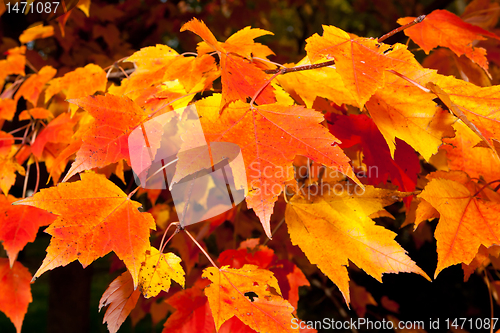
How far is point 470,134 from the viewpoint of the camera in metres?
0.71

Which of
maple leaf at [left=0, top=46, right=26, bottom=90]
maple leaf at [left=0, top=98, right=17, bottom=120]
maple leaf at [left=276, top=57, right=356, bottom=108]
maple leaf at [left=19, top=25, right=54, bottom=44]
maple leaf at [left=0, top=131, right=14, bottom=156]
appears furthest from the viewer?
maple leaf at [left=19, top=25, right=54, bottom=44]

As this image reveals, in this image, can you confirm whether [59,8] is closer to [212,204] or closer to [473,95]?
[212,204]

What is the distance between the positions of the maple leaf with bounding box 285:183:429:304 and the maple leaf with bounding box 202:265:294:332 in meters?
0.10

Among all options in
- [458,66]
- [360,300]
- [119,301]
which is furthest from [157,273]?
[360,300]

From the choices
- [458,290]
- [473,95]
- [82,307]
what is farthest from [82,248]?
[458,290]

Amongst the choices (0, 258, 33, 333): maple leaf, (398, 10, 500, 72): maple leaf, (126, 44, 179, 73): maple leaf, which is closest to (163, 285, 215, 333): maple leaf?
(0, 258, 33, 333): maple leaf

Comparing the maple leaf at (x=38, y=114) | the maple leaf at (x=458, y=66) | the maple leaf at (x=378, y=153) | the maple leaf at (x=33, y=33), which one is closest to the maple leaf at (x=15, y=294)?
the maple leaf at (x=38, y=114)

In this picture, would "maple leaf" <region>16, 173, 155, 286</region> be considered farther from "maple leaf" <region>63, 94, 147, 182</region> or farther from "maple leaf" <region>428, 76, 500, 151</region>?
"maple leaf" <region>428, 76, 500, 151</region>

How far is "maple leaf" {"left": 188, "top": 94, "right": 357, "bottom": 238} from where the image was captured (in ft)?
1.65

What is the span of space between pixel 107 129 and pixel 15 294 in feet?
1.92

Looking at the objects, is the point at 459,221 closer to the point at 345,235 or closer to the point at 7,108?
the point at 345,235

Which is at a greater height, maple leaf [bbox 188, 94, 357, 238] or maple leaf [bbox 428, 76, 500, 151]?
maple leaf [bbox 428, 76, 500, 151]

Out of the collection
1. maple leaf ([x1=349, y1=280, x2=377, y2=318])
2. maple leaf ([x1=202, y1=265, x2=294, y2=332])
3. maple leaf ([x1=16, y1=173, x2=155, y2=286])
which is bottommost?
maple leaf ([x1=349, y1=280, x2=377, y2=318])

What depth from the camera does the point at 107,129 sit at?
61 centimetres
